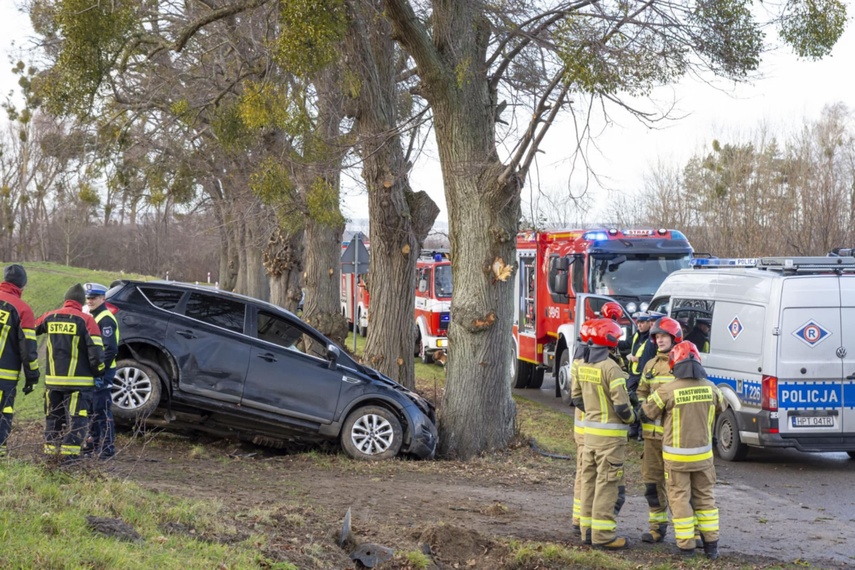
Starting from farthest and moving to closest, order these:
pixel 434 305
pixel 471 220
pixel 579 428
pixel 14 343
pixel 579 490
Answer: pixel 434 305 < pixel 471 220 < pixel 14 343 < pixel 579 428 < pixel 579 490

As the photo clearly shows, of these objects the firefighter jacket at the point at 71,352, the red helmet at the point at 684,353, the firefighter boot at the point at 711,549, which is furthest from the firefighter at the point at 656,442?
the firefighter jacket at the point at 71,352

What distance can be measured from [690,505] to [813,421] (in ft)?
13.9

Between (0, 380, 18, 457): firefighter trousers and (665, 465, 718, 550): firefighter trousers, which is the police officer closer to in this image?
(0, 380, 18, 457): firefighter trousers

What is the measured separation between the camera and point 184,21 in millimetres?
18422

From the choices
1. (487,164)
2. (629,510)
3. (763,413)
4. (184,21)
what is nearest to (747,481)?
(763,413)

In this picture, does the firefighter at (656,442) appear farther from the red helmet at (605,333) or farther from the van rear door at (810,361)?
the van rear door at (810,361)

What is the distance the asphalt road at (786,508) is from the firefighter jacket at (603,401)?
43.9 inches

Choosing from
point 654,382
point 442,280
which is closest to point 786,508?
point 654,382

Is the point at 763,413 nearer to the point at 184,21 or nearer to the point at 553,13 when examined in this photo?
the point at 553,13

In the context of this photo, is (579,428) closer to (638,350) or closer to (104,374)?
(638,350)

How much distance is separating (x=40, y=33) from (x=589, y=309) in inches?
423

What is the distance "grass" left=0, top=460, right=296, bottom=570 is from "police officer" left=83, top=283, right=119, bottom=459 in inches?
84.1

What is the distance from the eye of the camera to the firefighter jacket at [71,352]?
27.0 ft

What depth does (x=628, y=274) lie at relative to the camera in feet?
53.5
